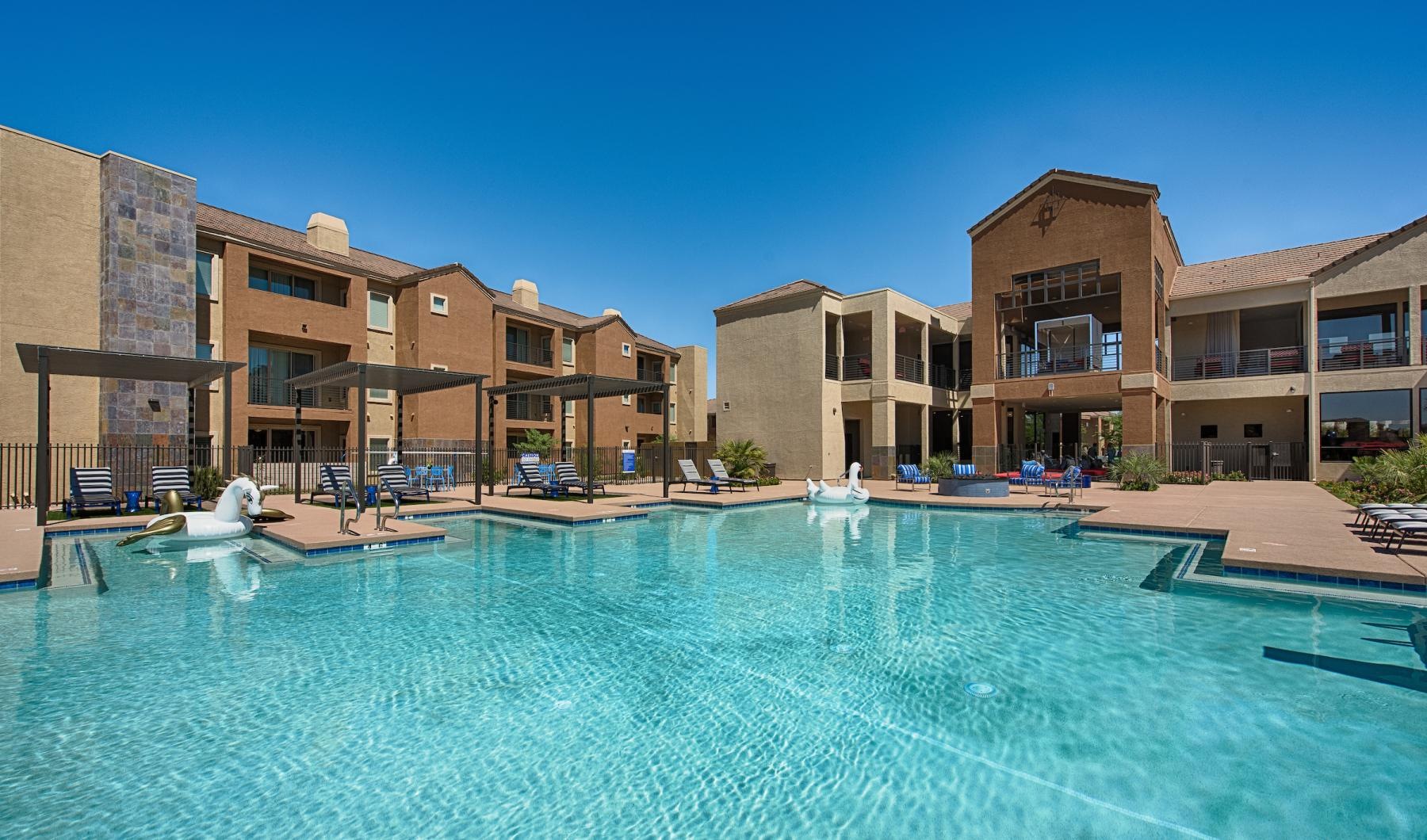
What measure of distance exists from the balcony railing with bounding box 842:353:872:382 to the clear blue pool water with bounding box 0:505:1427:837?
18800 mm

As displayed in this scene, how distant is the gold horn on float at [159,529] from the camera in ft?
31.7

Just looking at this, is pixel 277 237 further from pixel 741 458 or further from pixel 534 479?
pixel 741 458

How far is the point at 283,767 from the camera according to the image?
3.61 m

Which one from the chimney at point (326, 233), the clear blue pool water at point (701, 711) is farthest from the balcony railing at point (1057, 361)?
the chimney at point (326, 233)

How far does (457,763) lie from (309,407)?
74.9ft

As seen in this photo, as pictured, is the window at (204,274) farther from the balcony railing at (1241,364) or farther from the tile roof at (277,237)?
the balcony railing at (1241,364)

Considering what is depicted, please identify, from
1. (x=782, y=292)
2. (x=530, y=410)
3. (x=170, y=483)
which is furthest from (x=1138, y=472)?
(x=170, y=483)

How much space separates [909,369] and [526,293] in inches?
770

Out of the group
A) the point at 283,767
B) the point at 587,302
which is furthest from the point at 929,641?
the point at 587,302

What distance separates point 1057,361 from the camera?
79.0 feet

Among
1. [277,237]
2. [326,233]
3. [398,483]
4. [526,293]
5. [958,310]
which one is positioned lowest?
[398,483]

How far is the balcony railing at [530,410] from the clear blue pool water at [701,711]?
21.5m

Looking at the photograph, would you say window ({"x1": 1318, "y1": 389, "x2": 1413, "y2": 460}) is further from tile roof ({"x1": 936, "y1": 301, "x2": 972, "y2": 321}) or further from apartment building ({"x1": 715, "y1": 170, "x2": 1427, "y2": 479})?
tile roof ({"x1": 936, "y1": 301, "x2": 972, "y2": 321})

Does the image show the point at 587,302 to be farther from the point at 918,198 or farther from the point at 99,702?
the point at 99,702
